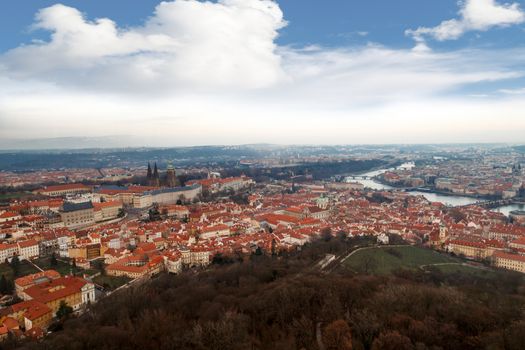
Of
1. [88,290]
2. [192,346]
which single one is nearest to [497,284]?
[192,346]

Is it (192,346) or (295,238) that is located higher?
(192,346)

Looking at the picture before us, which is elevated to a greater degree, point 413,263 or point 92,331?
point 92,331

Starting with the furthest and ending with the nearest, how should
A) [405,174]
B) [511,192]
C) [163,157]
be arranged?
[163,157] → [405,174] → [511,192]

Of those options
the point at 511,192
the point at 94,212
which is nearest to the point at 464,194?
the point at 511,192

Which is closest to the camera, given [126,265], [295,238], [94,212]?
[126,265]

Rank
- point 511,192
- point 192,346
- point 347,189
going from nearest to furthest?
1. point 192,346
2. point 511,192
3. point 347,189

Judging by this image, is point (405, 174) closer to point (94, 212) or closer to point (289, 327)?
point (94, 212)

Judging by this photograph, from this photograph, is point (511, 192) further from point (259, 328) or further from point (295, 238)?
point (259, 328)

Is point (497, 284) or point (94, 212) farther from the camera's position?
point (94, 212)

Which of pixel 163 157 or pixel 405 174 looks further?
pixel 163 157
